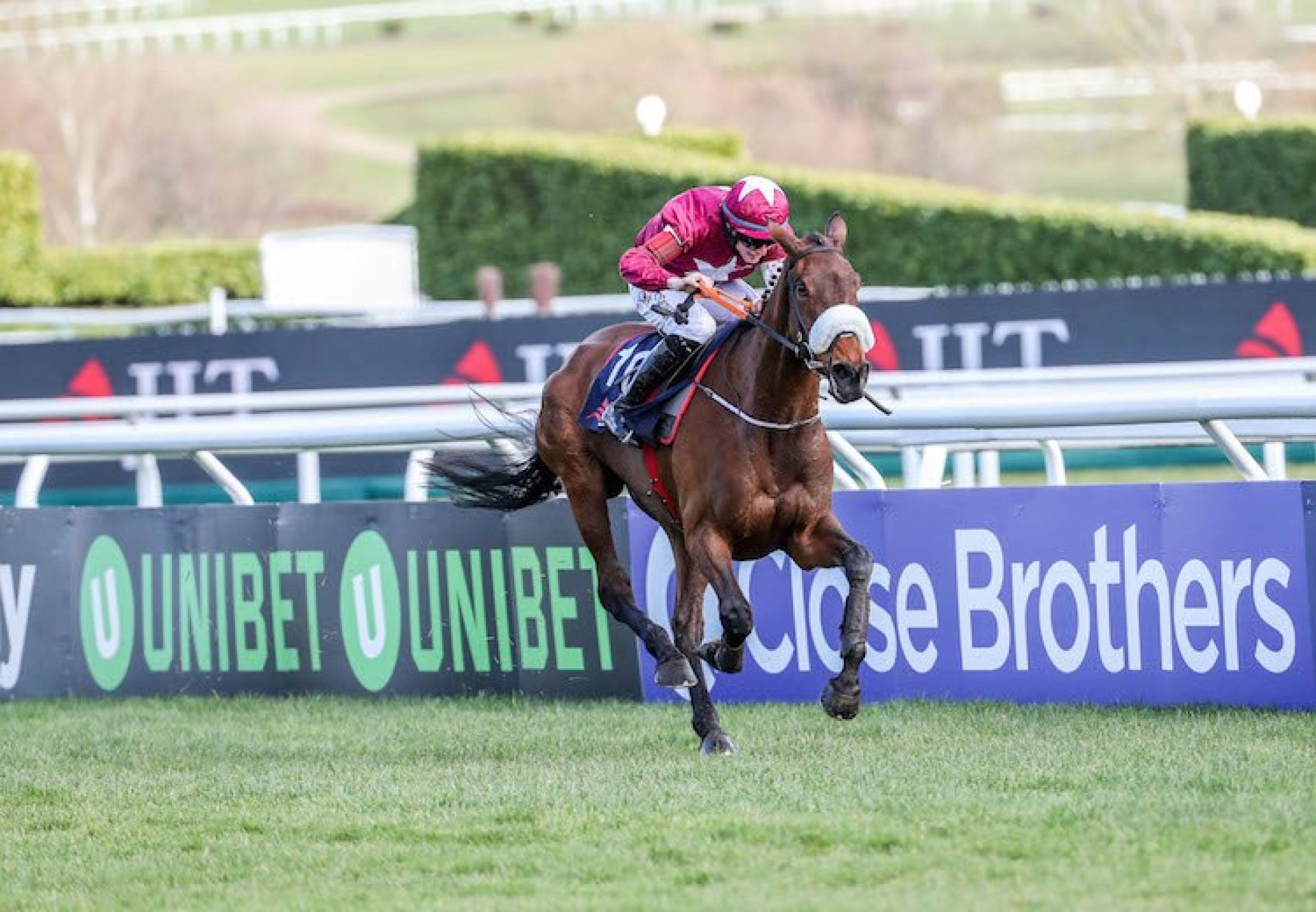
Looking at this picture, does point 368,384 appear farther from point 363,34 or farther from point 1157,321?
point 363,34

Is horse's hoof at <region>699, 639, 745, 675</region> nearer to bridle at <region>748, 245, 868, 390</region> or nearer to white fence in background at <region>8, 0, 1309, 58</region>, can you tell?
bridle at <region>748, 245, 868, 390</region>

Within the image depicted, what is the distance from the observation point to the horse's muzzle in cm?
605

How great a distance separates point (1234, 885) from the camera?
4398 mm

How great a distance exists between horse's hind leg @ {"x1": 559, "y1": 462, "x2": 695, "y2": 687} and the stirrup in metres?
0.36

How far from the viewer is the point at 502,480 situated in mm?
7910

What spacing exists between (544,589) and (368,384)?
283 inches

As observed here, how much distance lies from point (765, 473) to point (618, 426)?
2.31 ft

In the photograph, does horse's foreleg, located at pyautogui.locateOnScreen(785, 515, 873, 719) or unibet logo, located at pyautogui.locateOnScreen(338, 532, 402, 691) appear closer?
horse's foreleg, located at pyautogui.locateOnScreen(785, 515, 873, 719)

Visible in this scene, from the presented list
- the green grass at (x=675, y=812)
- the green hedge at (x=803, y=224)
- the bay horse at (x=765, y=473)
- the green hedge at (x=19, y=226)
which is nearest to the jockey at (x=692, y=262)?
the bay horse at (x=765, y=473)

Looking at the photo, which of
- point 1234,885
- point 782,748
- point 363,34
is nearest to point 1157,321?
point 782,748

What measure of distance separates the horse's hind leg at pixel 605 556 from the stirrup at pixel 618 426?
364 mm

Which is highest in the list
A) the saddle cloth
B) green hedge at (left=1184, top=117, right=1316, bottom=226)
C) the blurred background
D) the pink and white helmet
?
the blurred background

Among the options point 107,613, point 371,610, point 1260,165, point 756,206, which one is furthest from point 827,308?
point 1260,165

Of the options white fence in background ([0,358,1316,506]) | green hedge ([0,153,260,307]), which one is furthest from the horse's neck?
green hedge ([0,153,260,307])
